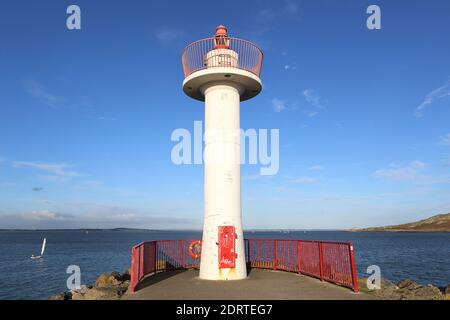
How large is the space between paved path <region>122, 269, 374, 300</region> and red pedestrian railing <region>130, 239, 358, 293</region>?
34 centimetres

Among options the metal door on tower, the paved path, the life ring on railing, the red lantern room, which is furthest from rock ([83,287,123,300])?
the red lantern room

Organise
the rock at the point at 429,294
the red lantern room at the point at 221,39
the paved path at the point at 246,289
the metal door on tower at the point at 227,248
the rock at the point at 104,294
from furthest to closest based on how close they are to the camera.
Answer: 1. the rock at the point at 429,294
2. the red lantern room at the point at 221,39
3. the metal door on tower at the point at 227,248
4. the rock at the point at 104,294
5. the paved path at the point at 246,289

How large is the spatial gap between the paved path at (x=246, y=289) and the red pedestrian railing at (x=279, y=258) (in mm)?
338

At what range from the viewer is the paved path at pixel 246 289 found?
9.99 meters

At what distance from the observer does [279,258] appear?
15359 mm

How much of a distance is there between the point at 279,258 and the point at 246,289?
4.61 meters

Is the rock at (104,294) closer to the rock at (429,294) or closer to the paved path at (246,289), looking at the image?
the paved path at (246,289)

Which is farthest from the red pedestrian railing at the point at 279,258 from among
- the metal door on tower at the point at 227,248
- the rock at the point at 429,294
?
the rock at the point at 429,294

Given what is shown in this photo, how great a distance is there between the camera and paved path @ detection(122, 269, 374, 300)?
999 centimetres

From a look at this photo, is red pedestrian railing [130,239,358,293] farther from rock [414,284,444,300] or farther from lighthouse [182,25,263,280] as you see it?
rock [414,284,444,300]

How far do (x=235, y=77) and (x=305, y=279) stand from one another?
748cm
